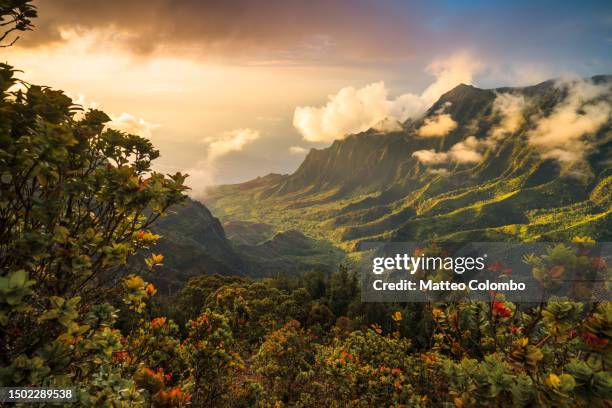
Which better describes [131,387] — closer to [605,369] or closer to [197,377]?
[605,369]

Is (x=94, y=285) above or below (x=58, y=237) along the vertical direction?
below

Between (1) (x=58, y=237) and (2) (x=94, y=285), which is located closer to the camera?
(1) (x=58, y=237)

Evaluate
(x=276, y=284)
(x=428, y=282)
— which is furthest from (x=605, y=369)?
(x=276, y=284)

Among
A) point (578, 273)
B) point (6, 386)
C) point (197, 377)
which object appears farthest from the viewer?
point (197, 377)

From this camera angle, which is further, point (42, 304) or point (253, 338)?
point (253, 338)

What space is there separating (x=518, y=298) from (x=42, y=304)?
5.33 m

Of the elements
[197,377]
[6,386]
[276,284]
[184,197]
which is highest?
[184,197]

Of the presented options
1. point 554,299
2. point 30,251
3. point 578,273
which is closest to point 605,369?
Answer: point 554,299

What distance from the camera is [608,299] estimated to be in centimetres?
376

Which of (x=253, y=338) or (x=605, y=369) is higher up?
(x=605, y=369)

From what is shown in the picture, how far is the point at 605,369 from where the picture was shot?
3.11 metres

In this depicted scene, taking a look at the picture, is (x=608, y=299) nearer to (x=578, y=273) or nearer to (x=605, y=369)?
(x=578, y=273)

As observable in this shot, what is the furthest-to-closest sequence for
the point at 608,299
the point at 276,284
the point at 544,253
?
1. the point at 276,284
2. the point at 544,253
3. the point at 608,299

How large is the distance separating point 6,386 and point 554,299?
5329 mm
